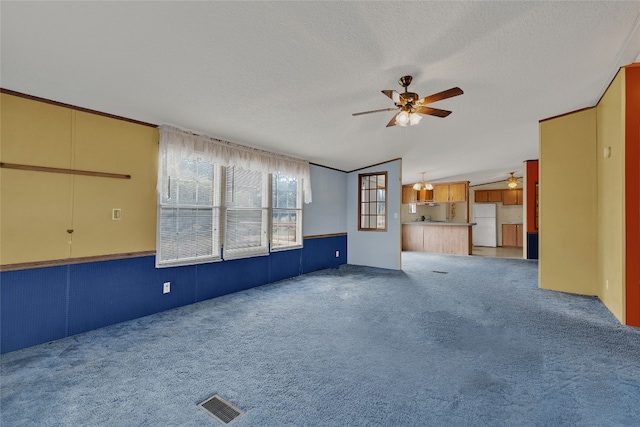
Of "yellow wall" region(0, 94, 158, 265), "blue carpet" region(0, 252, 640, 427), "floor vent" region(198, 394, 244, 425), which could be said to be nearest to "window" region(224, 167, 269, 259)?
"blue carpet" region(0, 252, 640, 427)

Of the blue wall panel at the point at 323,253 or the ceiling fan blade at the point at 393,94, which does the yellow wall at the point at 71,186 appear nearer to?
the ceiling fan blade at the point at 393,94

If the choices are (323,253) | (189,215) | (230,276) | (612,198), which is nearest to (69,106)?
(189,215)

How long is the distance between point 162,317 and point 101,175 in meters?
1.66

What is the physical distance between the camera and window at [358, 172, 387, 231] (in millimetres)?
6576

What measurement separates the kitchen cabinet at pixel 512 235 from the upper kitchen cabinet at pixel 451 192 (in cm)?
237

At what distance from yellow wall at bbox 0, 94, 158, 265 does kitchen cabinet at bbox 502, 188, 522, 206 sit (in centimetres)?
1083

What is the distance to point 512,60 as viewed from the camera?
8.31 ft

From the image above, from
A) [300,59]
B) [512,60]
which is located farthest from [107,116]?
[512,60]

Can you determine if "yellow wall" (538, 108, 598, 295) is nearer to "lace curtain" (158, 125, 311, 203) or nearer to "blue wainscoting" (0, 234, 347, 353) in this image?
→ "lace curtain" (158, 125, 311, 203)

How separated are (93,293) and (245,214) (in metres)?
2.07

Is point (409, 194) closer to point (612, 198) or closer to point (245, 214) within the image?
point (612, 198)

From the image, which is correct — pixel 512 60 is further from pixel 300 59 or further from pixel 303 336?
pixel 303 336

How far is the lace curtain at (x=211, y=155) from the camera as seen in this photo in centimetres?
333

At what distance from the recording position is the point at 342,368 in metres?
2.17
